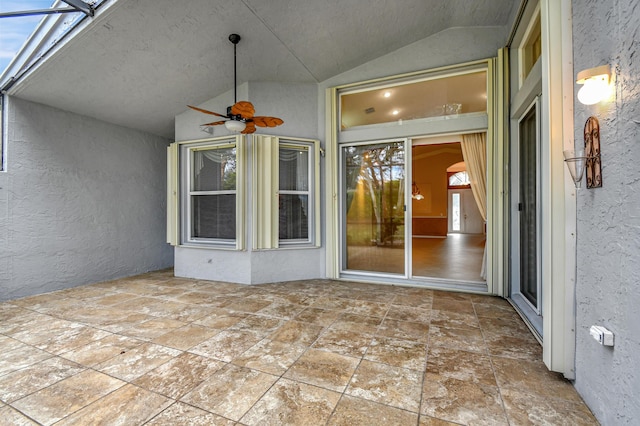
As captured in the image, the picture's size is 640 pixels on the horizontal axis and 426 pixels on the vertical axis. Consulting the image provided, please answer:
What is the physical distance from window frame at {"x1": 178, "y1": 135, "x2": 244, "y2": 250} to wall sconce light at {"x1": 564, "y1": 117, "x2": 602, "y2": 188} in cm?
365

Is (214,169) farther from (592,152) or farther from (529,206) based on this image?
(592,152)

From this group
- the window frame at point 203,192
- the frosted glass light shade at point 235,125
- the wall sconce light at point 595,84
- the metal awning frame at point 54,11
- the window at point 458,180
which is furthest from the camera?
the window at point 458,180

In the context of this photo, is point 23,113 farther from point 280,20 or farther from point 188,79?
point 280,20

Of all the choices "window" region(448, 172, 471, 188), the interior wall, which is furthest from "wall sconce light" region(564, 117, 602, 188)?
"window" region(448, 172, 471, 188)

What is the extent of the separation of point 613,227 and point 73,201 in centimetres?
591

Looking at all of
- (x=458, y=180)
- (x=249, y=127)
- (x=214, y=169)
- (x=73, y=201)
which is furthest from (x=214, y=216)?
(x=458, y=180)

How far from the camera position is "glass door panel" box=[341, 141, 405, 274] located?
416 cm

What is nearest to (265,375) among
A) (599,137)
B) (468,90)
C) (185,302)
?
(185,302)

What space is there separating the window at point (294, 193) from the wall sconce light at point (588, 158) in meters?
3.27

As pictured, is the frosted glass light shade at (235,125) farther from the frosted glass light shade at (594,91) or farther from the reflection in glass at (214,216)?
the frosted glass light shade at (594,91)

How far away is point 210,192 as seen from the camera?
4.57 metres

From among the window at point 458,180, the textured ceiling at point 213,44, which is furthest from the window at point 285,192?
the window at point 458,180

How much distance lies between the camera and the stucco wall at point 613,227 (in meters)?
1.20

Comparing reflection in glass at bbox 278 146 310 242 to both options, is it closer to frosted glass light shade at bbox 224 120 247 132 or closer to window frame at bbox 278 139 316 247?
window frame at bbox 278 139 316 247
